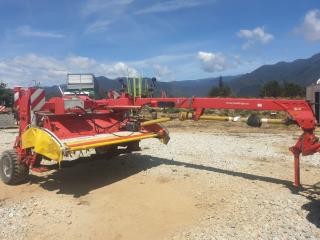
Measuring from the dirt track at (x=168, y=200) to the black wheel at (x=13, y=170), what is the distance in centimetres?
20

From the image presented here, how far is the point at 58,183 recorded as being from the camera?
846 centimetres

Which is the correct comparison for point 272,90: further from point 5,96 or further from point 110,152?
point 110,152

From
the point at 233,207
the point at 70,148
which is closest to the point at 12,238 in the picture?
the point at 70,148

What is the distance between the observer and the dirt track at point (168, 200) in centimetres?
575

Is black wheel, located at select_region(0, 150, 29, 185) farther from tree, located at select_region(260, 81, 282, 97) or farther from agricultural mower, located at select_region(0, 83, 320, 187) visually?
tree, located at select_region(260, 81, 282, 97)

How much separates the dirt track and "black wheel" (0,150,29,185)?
197mm

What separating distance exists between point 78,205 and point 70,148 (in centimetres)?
100

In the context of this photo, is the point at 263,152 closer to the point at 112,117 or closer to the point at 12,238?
the point at 112,117

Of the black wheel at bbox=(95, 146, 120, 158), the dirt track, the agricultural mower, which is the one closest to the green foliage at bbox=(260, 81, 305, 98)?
the dirt track

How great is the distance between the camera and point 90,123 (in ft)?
30.1

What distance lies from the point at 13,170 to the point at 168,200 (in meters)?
3.39

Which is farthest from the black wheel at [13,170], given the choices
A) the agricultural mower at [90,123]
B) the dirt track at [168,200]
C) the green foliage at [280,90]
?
the green foliage at [280,90]

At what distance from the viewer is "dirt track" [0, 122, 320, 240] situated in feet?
18.9

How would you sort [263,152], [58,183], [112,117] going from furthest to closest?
[263,152] < [112,117] < [58,183]
